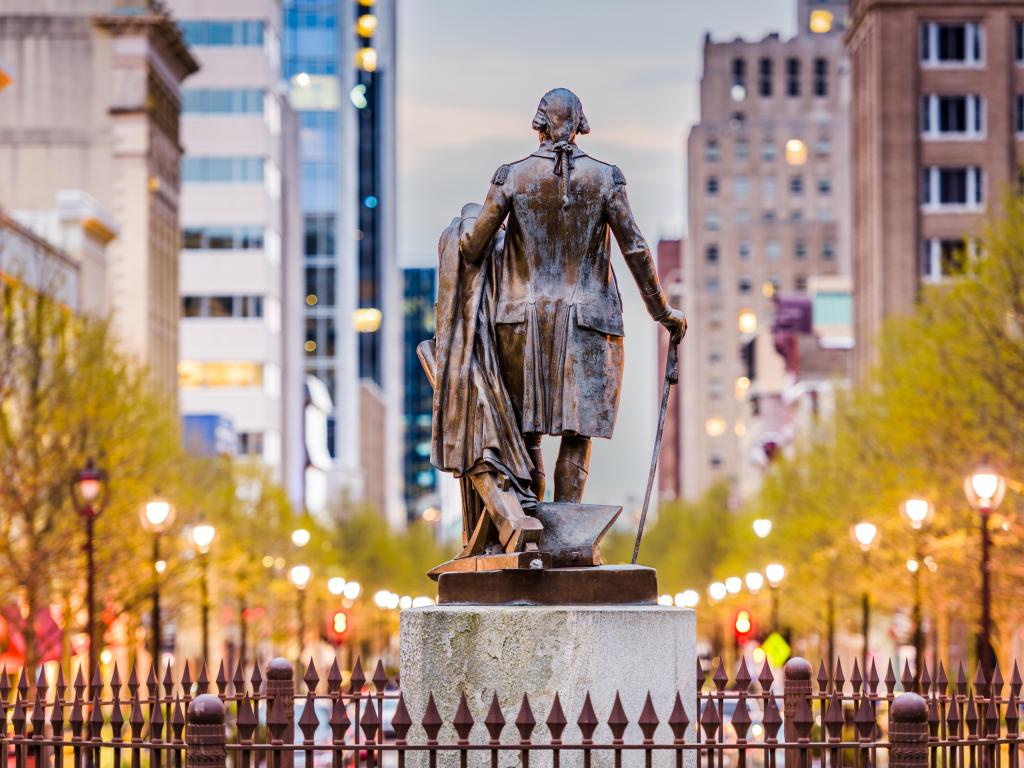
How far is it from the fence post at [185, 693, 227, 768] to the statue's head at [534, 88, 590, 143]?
453cm

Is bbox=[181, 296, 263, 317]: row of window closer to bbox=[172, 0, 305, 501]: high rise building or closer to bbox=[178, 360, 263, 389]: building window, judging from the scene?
bbox=[172, 0, 305, 501]: high rise building

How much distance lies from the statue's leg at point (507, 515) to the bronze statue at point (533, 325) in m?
0.02

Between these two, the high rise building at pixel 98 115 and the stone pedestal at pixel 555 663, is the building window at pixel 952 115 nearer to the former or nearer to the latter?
the high rise building at pixel 98 115

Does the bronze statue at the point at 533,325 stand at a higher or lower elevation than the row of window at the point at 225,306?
lower

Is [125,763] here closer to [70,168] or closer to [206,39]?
[70,168]

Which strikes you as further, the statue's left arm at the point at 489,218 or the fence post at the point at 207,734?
the statue's left arm at the point at 489,218

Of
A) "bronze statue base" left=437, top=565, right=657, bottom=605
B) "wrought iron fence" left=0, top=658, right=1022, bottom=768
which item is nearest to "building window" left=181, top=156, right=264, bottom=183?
"wrought iron fence" left=0, top=658, right=1022, bottom=768

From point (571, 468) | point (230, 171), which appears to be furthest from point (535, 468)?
point (230, 171)

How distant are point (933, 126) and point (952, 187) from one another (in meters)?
2.68

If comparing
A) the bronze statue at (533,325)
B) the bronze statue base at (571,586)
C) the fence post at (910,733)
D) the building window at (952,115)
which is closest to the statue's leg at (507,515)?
the bronze statue at (533,325)

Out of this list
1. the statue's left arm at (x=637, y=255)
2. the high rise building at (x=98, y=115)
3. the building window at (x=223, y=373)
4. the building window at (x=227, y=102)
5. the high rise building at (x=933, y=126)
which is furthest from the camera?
the building window at (x=227, y=102)

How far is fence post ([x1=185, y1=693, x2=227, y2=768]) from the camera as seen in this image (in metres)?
10.7

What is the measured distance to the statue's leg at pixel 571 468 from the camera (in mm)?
13352

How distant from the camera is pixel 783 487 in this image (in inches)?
3007
